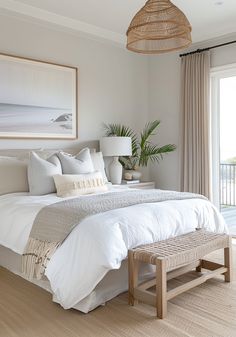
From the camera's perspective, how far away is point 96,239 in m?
2.22

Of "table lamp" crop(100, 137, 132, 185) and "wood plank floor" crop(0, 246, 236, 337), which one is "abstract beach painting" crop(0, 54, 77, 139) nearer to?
"table lamp" crop(100, 137, 132, 185)

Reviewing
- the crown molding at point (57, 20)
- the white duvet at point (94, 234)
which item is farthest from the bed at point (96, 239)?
the crown molding at point (57, 20)

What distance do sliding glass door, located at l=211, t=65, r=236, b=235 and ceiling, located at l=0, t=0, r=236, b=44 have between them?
0.58 meters

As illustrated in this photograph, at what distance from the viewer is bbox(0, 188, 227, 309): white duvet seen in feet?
7.25

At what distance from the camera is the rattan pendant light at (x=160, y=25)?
2668 mm

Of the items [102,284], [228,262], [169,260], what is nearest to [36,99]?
[102,284]

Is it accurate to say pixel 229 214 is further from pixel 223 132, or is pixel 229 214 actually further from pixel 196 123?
pixel 196 123

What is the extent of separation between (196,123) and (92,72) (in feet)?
5.34

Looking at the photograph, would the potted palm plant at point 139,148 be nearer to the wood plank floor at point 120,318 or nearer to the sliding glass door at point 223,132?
the sliding glass door at point 223,132

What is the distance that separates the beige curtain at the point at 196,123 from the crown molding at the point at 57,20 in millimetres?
1102

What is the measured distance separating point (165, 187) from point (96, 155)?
5.12 ft

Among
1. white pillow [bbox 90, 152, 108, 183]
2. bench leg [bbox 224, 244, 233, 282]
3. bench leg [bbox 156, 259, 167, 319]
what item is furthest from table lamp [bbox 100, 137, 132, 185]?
bench leg [bbox 156, 259, 167, 319]

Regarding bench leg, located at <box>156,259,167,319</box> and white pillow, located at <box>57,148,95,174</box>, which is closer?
bench leg, located at <box>156,259,167,319</box>

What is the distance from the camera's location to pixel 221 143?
468 centimetres
